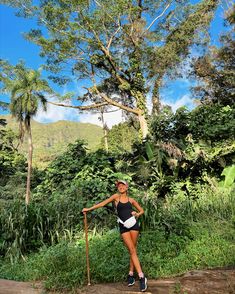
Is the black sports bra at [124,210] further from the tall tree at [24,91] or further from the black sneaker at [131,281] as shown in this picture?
the tall tree at [24,91]

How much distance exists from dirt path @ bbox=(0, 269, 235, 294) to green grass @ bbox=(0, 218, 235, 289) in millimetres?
215

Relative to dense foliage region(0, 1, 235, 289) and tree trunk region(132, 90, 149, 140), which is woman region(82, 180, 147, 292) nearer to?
dense foliage region(0, 1, 235, 289)

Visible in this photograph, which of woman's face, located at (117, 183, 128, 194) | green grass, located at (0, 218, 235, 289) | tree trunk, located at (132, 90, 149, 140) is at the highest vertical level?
tree trunk, located at (132, 90, 149, 140)

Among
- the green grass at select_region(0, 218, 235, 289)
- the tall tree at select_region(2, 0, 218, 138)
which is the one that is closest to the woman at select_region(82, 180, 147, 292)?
the green grass at select_region(0, 218, 235, 289)

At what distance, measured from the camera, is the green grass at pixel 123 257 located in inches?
206

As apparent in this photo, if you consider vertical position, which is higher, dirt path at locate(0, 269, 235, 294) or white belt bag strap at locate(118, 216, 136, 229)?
white belt bag strap at locate(118, 216, 136, 229)

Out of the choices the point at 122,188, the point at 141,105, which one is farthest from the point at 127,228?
the point at 141,105

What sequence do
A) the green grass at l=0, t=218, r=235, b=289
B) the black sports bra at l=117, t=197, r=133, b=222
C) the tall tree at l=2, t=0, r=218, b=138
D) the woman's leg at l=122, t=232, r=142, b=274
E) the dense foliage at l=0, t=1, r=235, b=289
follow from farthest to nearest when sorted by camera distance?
the tall tree at l=2, t=0, r=218, b=138 < the dense foliage at l=0, t=1, r=235, b=289 < the green grass at l=0, t=218, r=235, b=289 < the black sports bra at l=117, t=197, r=133, b=222 < the woman's leg at l=122, t=232, r=142, b=274

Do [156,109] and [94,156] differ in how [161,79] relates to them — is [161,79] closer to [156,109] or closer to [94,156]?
[156,109]

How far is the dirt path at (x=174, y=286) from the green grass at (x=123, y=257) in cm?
22

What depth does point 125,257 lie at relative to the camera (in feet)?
19.5

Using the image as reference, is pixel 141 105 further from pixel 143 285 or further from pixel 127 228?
pixel 143 285

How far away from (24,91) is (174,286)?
81.5 ft

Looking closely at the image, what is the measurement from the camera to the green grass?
5.23 metres
